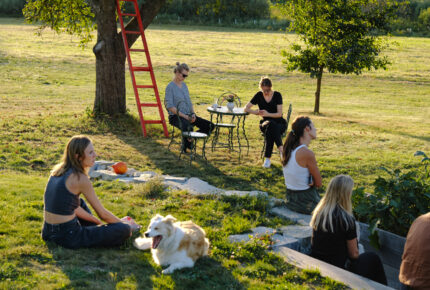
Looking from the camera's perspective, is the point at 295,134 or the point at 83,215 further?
the point at 295,134

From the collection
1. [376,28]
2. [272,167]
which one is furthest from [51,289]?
[376,28]

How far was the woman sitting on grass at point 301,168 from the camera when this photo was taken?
630cm

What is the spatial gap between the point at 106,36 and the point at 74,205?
7.79 meters

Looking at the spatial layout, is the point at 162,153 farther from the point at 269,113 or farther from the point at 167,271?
the point at 167,271

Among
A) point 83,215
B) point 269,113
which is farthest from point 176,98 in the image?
point 83,215

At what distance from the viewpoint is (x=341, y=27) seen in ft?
55.7

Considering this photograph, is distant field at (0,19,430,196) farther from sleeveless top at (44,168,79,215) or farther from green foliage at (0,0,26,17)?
green foliage at (0,0,26,17)

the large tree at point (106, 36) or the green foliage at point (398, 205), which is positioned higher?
the large tree at point (106, 36)

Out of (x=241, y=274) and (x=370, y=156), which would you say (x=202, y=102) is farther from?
(x=241, y=274)

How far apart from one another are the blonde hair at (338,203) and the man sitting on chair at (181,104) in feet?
17.2

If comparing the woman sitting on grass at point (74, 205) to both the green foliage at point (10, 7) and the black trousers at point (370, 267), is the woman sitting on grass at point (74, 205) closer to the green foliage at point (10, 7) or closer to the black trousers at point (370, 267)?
the black trousers at point (370, 267)

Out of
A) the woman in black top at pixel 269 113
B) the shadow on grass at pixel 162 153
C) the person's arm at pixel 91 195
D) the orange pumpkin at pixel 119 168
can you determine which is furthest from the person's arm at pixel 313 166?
the orange pumpkin at pixel 119 168

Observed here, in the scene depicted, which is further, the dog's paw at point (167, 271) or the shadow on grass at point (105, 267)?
the dog's paw at point (167, 271)

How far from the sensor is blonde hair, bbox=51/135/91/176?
479 centimetres
